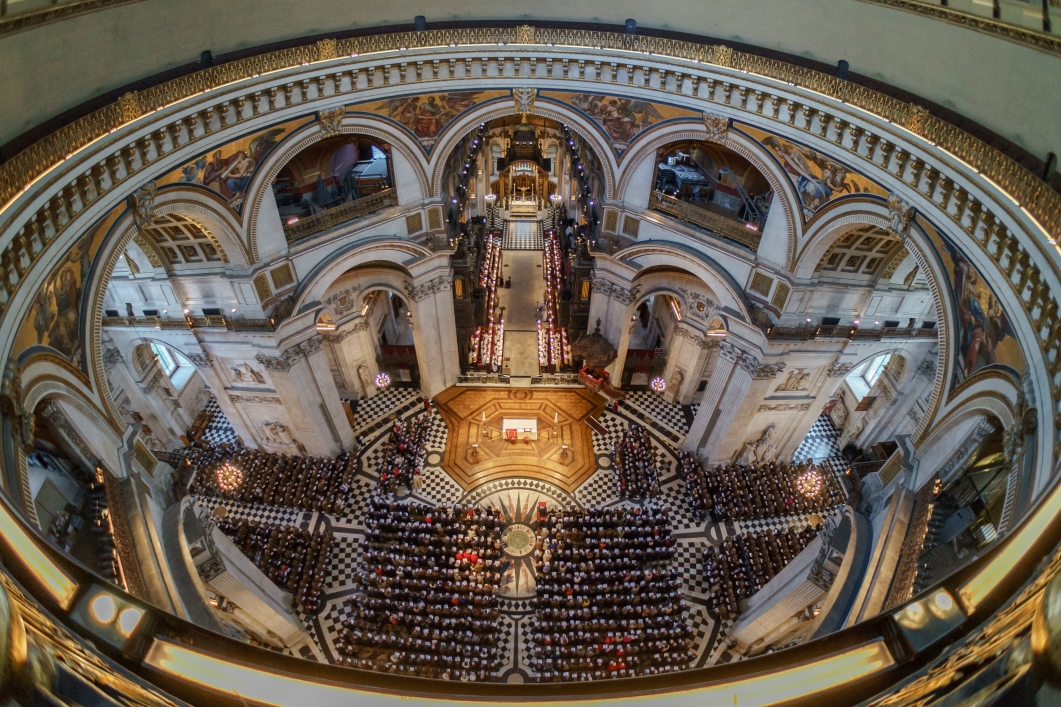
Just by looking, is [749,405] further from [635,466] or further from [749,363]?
[635,466]

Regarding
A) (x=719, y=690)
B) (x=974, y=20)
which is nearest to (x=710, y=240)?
(x=974, y=20)

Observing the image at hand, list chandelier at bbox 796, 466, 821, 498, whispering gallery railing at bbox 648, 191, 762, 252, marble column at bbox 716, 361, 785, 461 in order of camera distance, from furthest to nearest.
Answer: chandelier at bbox 796, 466, 821, 498 → marble column at bbox 716, 361, 785, 461 → whispering gallery railing at bbox 648, 191, 762, 252

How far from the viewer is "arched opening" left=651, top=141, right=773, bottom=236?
55.6 feet

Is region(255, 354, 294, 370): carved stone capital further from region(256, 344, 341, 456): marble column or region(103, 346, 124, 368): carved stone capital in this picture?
region(103, 346, 124, 368): carved stone capital

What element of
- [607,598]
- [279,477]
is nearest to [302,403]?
[279,477]

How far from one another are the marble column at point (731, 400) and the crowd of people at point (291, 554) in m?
12.3

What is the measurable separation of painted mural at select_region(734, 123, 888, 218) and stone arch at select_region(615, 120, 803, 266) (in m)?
0.19

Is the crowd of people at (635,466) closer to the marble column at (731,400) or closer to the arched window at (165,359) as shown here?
the marble column at (731,400)

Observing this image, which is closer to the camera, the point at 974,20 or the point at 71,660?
the point at 71,660

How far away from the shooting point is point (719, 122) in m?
14.3

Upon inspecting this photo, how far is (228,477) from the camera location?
18484 mm

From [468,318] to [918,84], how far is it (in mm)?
16598

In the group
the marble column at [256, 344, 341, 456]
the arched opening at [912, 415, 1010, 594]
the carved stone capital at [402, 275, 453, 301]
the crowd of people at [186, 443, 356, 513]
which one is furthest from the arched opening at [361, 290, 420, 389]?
the arched opening at [912, 415, 1010, 594]

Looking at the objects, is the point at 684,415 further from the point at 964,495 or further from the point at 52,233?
the point at 52,233
